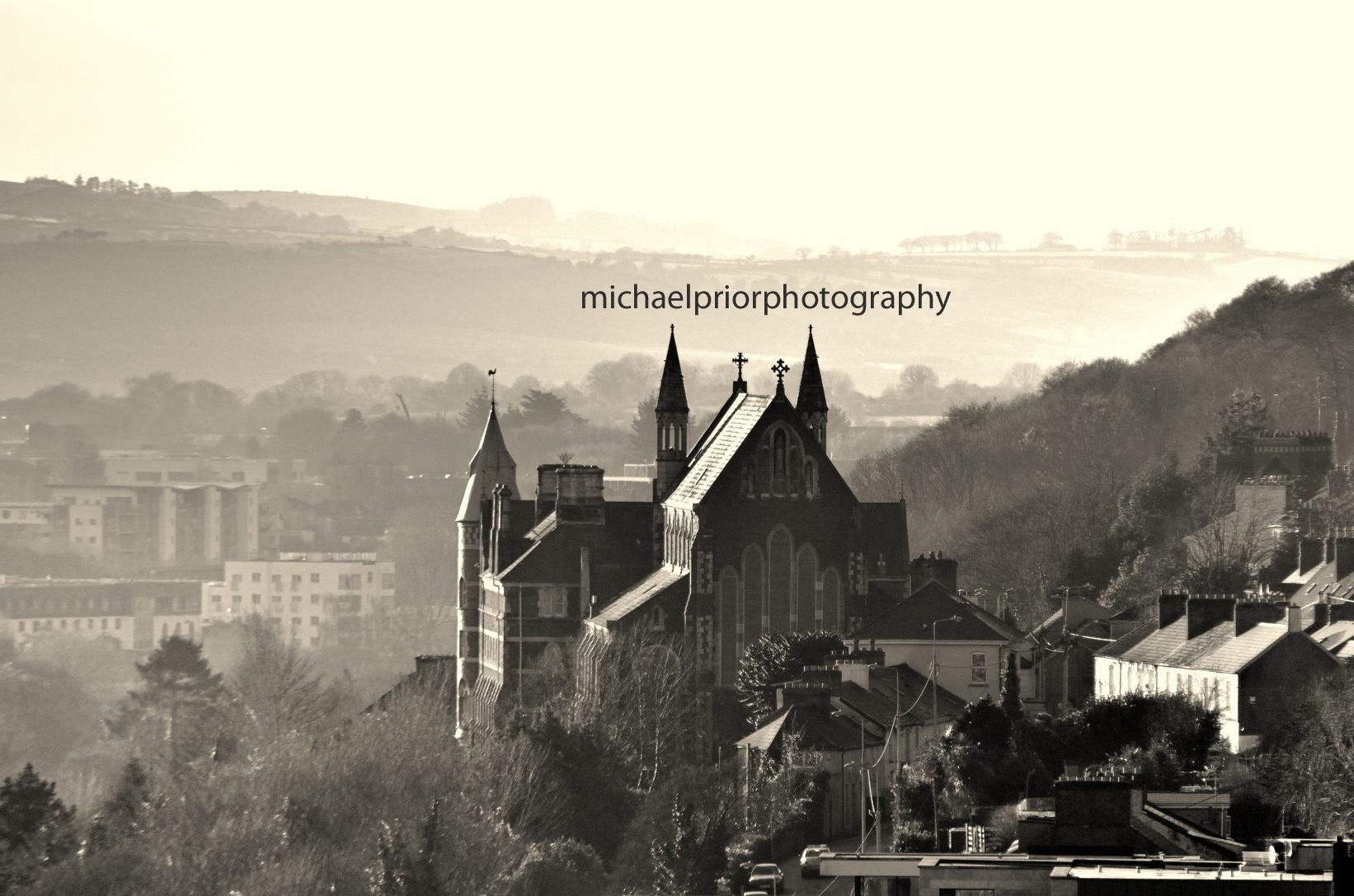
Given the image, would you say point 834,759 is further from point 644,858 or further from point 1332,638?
point 1332,638

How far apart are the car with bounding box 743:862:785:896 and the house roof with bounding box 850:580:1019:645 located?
102ft

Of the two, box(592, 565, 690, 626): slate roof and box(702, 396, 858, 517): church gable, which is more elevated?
box(702, 396, 858, 517): church gable

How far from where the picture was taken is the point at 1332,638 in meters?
88.9

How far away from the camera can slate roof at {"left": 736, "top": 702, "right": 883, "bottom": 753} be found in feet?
276

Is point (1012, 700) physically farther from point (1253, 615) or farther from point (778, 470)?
point (778, 470)

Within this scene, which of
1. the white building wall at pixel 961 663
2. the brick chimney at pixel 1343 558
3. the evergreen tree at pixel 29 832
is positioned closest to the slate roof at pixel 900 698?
the white building wall at pixel 961 663

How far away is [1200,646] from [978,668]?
13.9 m

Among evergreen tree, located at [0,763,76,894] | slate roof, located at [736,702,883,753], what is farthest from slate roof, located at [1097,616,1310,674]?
evergreen tree, located at [0,763,76,894]

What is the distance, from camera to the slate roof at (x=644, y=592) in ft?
366

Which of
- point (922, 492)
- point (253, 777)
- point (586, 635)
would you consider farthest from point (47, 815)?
point (922, 492)

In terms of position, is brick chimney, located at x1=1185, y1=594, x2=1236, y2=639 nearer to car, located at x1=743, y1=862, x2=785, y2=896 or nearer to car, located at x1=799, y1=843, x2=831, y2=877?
car, located at x1=799, y1=843, x2=831, y2=877

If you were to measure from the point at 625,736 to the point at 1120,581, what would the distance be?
3742 centimetres

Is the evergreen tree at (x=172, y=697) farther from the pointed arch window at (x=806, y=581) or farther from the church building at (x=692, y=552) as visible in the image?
the pointed arch window at (x=806, y=581)

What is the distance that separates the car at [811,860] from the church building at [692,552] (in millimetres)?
34289
